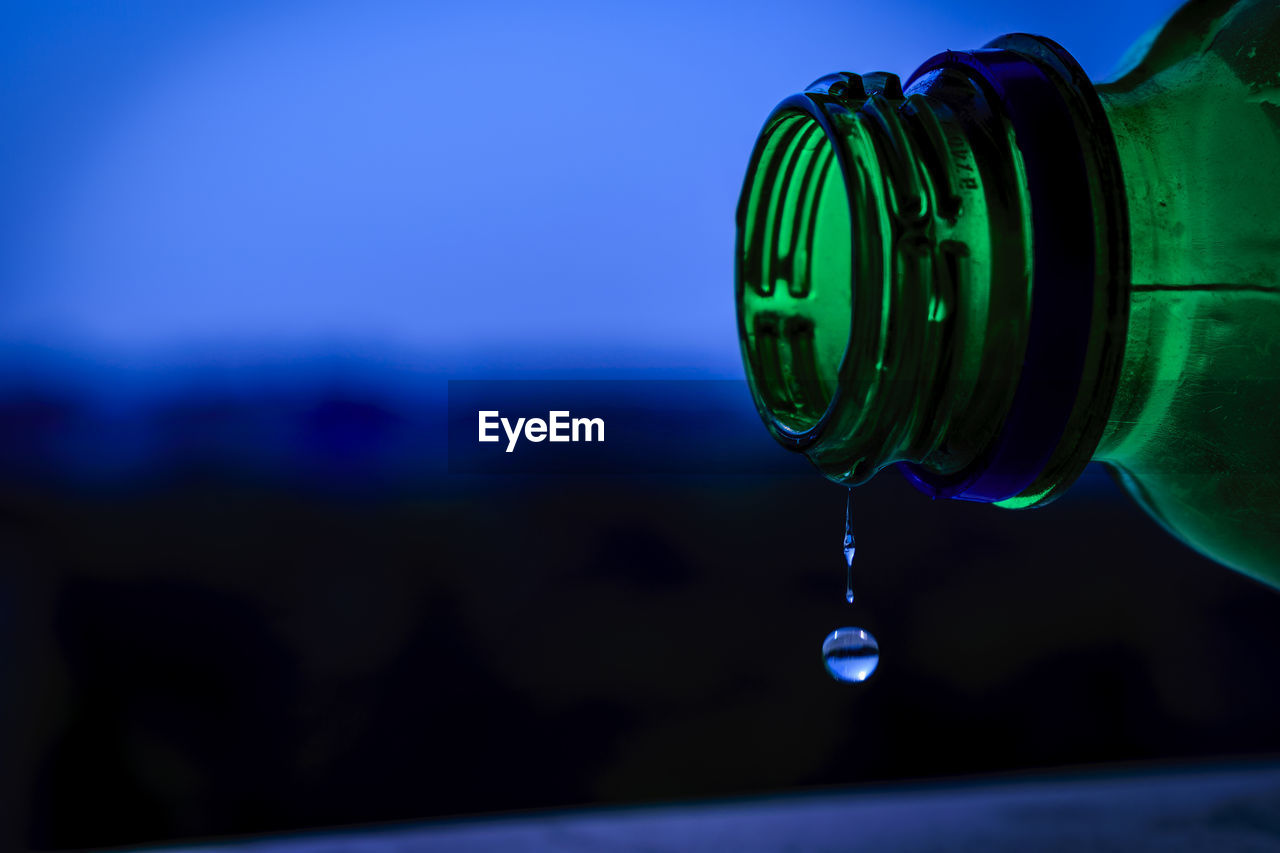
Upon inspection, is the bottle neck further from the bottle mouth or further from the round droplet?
the round droplet

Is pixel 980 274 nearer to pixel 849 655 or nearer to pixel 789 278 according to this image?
pixel 789 278

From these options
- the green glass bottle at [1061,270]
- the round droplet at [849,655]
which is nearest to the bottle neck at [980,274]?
the green glass bottle at [1061,270]

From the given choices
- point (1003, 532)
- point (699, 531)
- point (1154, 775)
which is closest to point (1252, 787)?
point (1154, 775)

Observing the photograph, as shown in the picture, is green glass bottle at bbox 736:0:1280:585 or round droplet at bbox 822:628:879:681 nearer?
green glass bottle at bbox 736:0:1280:585

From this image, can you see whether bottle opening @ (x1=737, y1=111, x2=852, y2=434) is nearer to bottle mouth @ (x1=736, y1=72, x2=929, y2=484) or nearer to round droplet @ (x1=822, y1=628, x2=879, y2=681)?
bottle mouth @ (x1=736, y1=72, x2=929, y2=484)

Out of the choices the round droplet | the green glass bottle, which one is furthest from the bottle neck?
the round droplet

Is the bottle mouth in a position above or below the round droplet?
above
